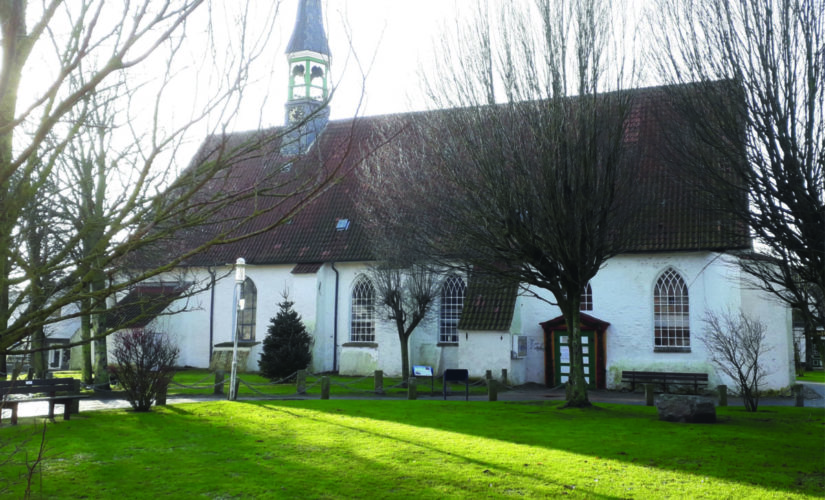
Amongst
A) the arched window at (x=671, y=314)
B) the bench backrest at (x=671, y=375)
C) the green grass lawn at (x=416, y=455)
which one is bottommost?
the green grass lawn at (x=416, y=455)

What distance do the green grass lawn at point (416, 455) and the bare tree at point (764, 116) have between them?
13.5 ft

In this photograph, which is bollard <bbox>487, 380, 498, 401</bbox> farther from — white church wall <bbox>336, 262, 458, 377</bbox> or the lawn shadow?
white church wall <bbox>336, 262, 458, 377</bbox>

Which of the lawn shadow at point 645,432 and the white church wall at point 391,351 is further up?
the white church wall at point 391,351

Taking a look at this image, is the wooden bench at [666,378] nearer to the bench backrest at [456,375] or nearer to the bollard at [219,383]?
the bench backrest at [456,375]

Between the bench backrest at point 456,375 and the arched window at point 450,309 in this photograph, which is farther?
the arched window at point 450,309

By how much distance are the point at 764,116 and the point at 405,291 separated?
47.0ft

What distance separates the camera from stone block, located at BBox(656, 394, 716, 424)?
14.9 m

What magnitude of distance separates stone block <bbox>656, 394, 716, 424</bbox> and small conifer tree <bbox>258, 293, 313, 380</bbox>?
13515mm

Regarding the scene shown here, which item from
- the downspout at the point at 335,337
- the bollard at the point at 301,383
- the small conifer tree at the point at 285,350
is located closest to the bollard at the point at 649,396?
the bollard at the point at 301,383

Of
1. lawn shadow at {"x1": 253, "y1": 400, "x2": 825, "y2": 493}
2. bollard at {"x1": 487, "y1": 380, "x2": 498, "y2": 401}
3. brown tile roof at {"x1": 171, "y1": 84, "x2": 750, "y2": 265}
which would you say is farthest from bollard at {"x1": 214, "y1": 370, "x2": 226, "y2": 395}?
bollard at {"x1": 487, "y1": 380, "x2": 498, "y2": 401}

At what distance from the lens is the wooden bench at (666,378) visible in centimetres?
2327

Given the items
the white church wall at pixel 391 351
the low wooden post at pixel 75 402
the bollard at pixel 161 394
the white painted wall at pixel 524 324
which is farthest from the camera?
the white church wall at pixel 391 351

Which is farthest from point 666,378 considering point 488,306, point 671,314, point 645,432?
point 645,432

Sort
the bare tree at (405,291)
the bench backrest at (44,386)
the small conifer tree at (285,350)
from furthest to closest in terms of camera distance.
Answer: the small conifer tree at (285,350) → the bare tree at (405,291) → the bench backrest at (44,386)
